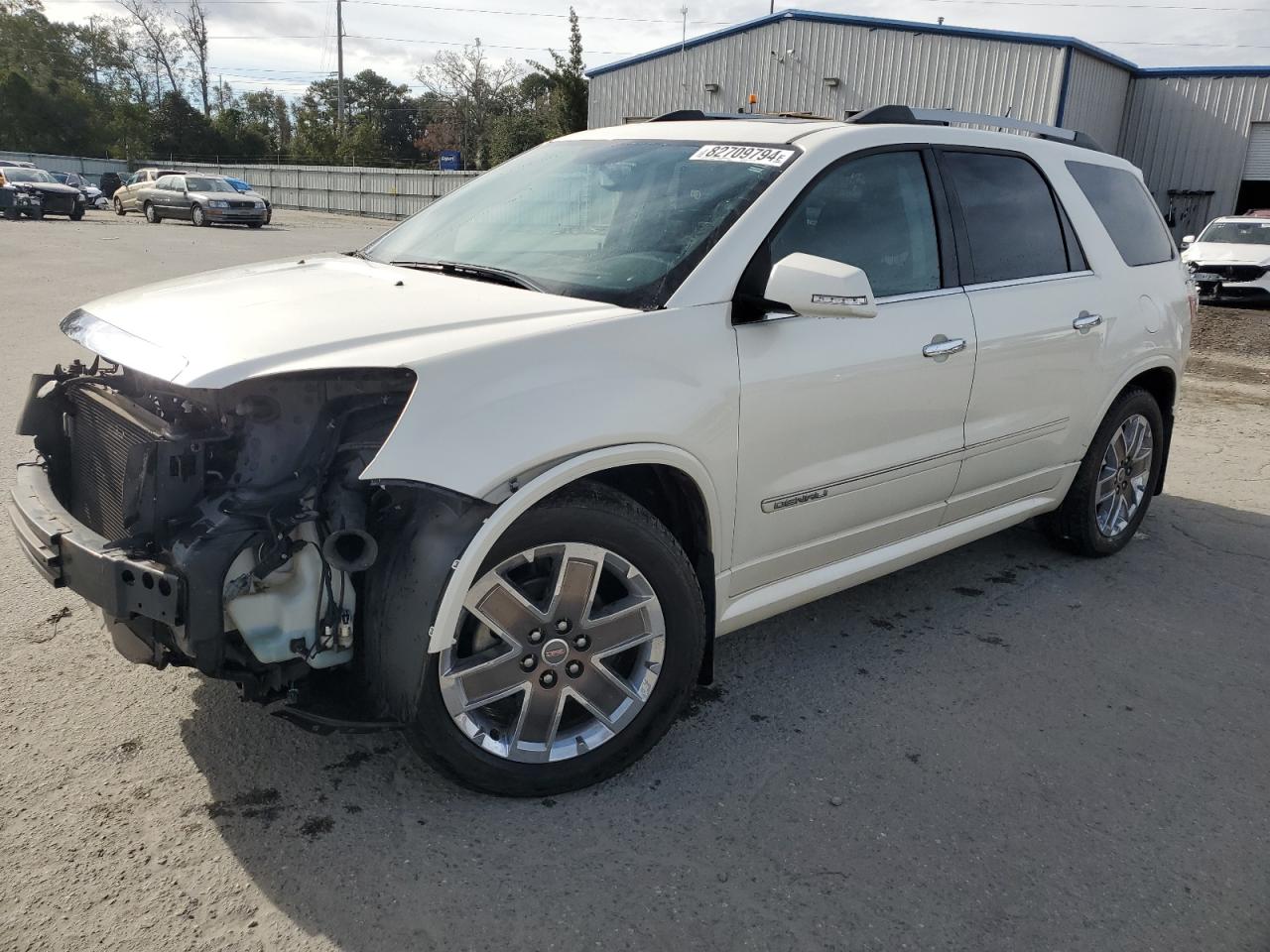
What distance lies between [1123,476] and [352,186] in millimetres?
41543

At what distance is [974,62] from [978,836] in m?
25.3

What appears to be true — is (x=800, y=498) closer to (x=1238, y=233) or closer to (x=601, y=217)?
(x=601, y=217)

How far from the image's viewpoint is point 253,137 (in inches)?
2778

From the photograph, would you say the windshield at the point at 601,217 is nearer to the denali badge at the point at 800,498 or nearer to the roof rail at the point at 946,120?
the roof rail at the point at 946,120

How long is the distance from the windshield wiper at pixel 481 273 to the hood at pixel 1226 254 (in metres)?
15.7

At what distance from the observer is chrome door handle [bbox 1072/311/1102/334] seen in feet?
13.9

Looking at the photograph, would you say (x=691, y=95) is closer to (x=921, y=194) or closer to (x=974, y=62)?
(x=974, y=62)

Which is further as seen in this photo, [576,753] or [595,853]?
→ [576,753]

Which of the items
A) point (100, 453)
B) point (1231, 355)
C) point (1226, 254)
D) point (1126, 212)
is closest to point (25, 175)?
point (1226, 254)

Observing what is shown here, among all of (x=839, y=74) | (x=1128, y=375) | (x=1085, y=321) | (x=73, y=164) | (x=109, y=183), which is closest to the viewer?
(x=1085, y=321)

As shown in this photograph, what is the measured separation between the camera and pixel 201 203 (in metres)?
29.7

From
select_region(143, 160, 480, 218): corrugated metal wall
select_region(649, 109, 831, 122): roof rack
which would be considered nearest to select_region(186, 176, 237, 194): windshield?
select_region(143, 160, 480, 218): corrugated metal wall

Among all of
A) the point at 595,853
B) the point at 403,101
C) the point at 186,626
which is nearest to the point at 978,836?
the point at 595,853

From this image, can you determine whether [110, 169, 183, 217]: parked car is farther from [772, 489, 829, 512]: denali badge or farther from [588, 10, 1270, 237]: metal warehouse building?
[772, 489, 829, 512]: denali badge
